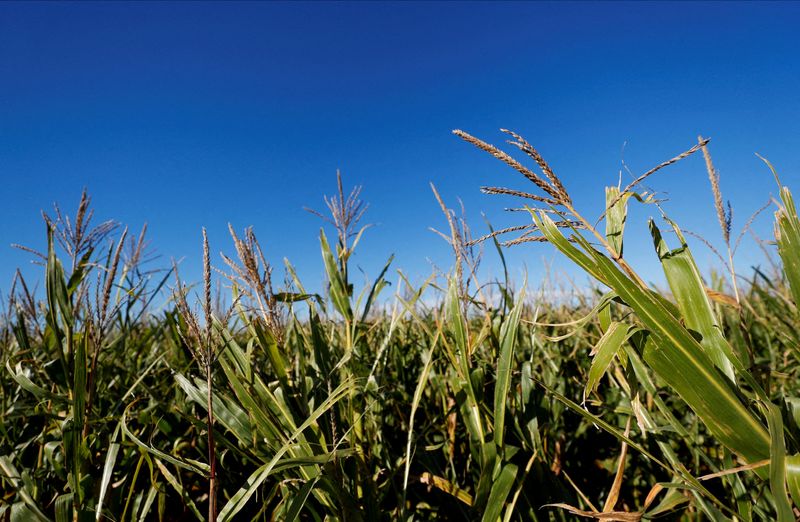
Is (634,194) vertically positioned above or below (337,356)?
above

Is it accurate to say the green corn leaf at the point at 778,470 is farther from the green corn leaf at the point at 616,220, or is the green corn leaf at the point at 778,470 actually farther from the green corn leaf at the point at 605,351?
the green corn leaf at the point at 616,220

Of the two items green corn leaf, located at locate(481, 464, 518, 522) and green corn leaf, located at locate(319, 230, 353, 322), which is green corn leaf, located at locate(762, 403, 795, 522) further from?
green corn leaf, located at locate(319, 230, 353, 322)

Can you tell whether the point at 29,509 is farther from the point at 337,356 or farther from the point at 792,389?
the point at 792,389

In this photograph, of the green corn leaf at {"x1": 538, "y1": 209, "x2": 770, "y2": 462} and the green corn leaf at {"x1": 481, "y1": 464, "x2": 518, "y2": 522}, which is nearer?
the green corn leaf at {"x1": 538, "y1": 209, "x2": 770, "y2": 462}

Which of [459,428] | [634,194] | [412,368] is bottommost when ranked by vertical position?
[459,428]

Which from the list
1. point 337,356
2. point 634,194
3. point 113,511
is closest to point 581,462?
point 337,356

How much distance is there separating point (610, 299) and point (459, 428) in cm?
104

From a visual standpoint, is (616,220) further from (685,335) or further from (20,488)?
(20,488)

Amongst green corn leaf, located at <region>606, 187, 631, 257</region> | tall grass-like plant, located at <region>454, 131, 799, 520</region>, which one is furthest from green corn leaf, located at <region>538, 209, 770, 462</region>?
green corn leaf, located at <region>606, 187, 631, 257</region>

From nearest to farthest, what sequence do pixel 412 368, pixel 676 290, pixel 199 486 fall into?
pixel 676 290
pixel 199 486
pixel 412 368

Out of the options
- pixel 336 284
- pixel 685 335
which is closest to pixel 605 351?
pixel 685 335

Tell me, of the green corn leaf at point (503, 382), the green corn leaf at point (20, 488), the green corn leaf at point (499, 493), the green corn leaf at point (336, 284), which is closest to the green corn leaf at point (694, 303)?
the green corn leaf at point (503, 382)

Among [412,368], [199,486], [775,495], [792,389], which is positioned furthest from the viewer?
[412,368]

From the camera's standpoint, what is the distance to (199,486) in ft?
5.04
